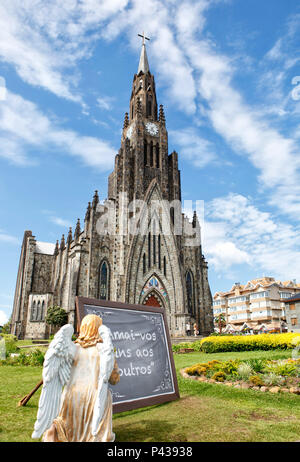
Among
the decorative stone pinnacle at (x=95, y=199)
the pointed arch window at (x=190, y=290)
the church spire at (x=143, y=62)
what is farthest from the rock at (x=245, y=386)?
the church spire at (x=143, y=62)

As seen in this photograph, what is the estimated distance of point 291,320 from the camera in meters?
36.2

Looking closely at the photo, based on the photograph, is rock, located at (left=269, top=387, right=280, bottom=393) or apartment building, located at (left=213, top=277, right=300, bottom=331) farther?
apartment building, located at (left=213, top=277, right=300, bottom=331)

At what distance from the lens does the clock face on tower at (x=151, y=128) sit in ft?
137

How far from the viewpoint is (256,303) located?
67.9 meters

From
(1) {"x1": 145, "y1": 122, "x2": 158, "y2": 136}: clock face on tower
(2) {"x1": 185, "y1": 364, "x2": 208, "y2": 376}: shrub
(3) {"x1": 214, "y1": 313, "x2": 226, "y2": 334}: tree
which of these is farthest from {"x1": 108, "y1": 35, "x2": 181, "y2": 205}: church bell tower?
(2) {"x1": 185, "y1": 364, "x2": 208, "y2": 376}: shrub

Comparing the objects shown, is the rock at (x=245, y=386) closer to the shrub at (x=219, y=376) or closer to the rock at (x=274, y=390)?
the rock at (x=274, y=390)

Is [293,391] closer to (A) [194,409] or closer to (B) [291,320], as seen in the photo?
(A) [194,409]

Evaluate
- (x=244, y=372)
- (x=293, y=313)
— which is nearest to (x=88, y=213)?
(x=293, y=313)

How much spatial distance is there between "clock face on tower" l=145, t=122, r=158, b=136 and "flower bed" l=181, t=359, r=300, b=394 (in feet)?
115

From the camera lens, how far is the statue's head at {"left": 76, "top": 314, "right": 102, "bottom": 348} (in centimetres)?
452

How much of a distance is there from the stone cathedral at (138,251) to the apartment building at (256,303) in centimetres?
3078

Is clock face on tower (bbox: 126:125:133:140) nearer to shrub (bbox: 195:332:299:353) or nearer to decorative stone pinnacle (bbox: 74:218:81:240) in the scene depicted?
decorative stone pinnacle (bbox: 74:218:81:240)

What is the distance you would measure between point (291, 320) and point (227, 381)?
1199 inches
